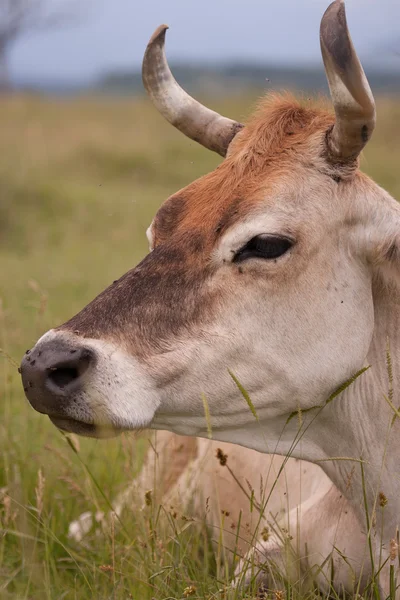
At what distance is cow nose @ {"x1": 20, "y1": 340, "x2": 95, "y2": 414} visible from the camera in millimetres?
2758

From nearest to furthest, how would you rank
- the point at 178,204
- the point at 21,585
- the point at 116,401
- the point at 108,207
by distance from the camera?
the point at 116,401 < the point at 178,204 < the point at 21,585 < the point at 108,207

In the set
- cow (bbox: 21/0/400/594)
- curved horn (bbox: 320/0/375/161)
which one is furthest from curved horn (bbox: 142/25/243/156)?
curved horn (bbox: 320/0/375/161)

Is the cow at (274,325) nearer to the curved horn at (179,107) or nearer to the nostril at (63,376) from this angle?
the nostril at (63,376)

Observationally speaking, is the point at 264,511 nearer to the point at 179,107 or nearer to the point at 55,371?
the point at 55,371

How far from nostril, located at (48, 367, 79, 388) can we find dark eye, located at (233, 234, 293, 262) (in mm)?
643

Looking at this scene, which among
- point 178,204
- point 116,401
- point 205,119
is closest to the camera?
point 116,401

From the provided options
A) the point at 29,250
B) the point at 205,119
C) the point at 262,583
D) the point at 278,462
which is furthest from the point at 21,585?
the point at 29,250

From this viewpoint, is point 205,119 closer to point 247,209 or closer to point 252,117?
point 252,117

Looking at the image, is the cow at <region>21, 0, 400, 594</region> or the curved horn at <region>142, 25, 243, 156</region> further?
the curved horn at <region>142, 25, 243, 156</region>

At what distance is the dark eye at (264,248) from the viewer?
2.96 metres

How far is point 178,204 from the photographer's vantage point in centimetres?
323

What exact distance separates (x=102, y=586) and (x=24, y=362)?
114 cm

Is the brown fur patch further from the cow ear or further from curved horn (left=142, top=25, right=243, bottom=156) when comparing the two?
curved horn (left=142, top=25, right=243, bottom=156)

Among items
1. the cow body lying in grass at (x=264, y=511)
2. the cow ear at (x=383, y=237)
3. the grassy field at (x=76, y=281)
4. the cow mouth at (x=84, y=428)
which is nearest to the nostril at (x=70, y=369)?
the cow mouth at (x=84, y=428)
